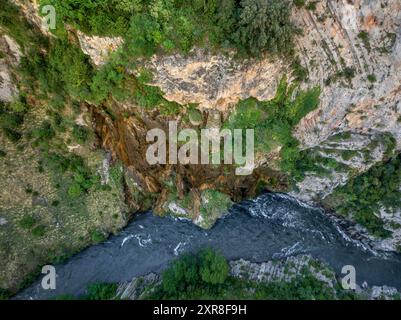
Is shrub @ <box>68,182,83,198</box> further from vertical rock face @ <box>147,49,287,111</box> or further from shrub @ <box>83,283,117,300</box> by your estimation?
vertical rock face @ <box>147,49,287,111</box>

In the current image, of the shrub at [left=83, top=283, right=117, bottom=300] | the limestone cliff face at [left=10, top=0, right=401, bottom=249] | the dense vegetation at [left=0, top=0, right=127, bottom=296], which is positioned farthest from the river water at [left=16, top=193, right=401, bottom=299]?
the limestone cliff face at [left=10, top=0, right=401, bottom=249]

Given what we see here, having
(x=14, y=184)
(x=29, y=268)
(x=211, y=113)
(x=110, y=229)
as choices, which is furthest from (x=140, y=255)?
(x=211, y=113)

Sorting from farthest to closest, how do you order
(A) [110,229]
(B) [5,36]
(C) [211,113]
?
(A) [110,229] < (C) [211,113] < (B) [5,36]

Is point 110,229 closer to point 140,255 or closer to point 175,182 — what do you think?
point 140,255

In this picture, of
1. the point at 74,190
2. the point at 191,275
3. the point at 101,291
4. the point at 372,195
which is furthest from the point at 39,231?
the point at 372,195
